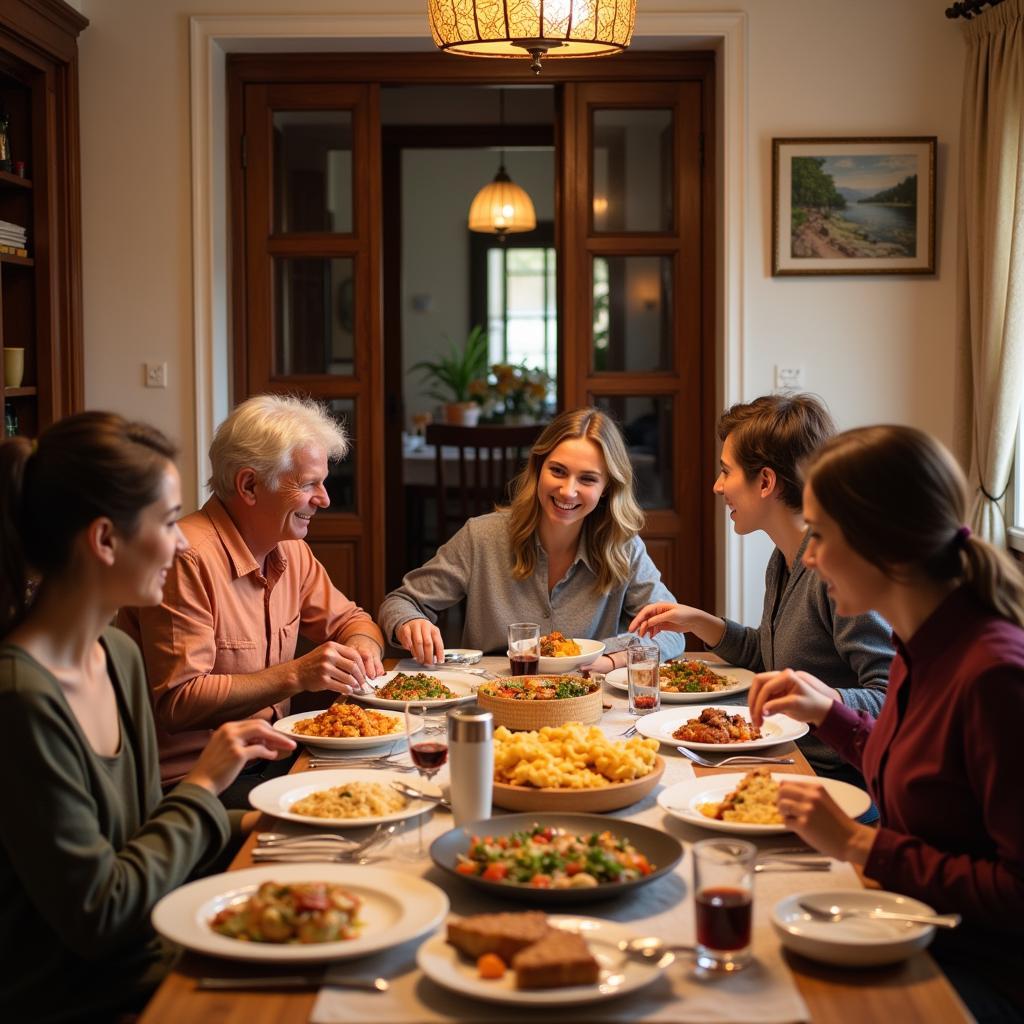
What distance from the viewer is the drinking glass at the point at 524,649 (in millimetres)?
2451

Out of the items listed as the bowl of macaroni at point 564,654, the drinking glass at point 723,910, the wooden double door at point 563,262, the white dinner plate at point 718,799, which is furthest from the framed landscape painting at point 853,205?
the drinking glass at point 723,910

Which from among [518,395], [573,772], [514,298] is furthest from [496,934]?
[514,298]

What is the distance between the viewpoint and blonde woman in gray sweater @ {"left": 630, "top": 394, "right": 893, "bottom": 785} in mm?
2408

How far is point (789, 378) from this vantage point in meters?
4.58

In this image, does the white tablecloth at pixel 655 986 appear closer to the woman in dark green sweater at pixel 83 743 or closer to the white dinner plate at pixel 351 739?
the woman in dark green sweater at pixel 83 743

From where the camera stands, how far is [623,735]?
2.22m

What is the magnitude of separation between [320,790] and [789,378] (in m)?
3.09

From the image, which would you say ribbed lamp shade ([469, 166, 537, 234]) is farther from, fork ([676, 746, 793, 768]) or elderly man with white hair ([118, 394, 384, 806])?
fork ([676, 746, 793, 768])

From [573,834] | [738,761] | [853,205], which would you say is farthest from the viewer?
[853,205]

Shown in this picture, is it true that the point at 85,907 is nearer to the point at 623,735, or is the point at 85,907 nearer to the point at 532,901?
the point at 532,901

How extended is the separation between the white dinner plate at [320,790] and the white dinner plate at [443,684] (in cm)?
33

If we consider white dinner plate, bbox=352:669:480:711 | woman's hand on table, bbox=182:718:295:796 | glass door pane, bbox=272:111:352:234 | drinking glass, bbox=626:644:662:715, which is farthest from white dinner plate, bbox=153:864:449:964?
glass door pane, bbox=272:111:352:234

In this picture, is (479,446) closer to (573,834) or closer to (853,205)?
(853,205)

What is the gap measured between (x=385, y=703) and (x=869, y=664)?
0.87 m
